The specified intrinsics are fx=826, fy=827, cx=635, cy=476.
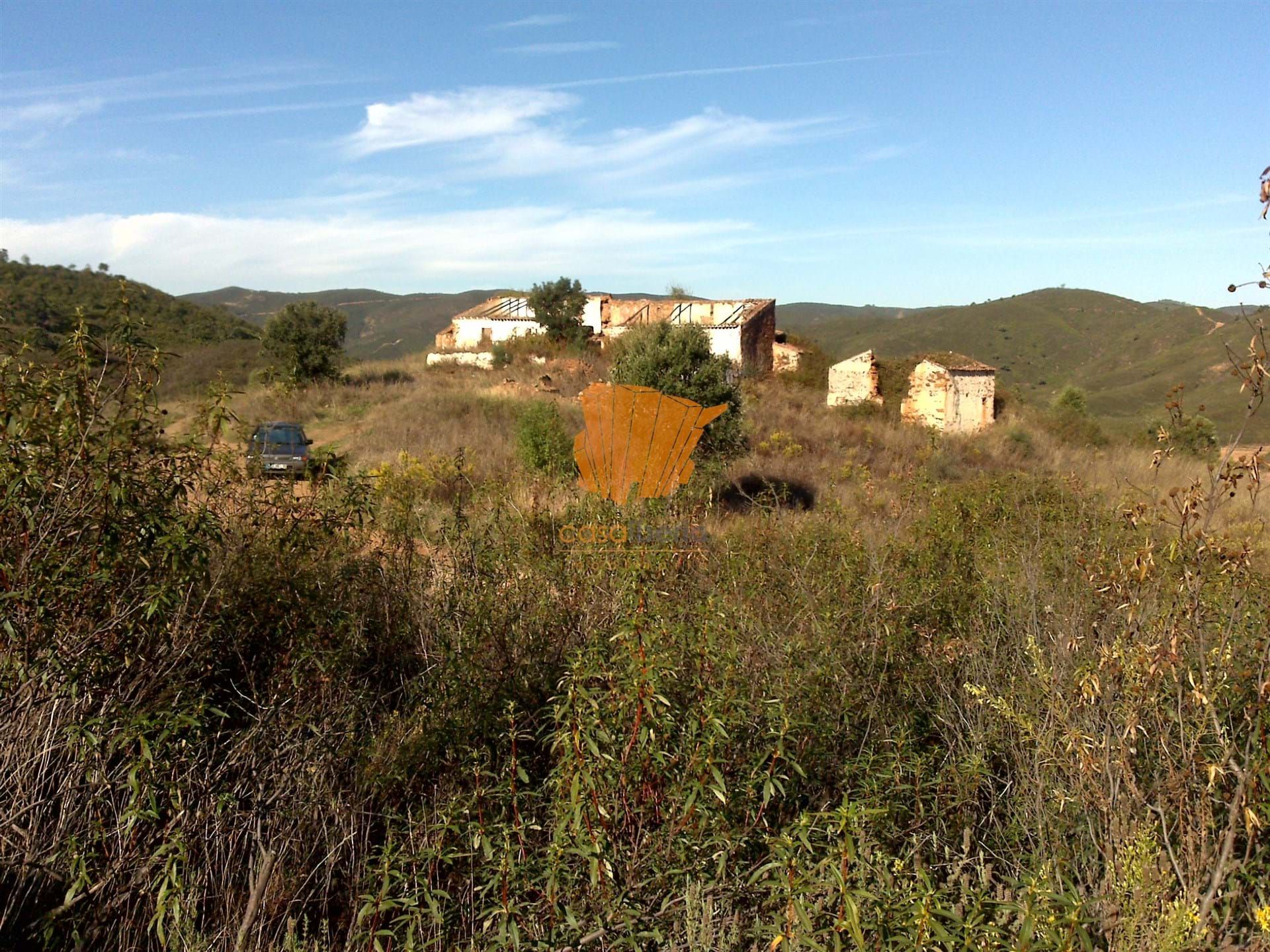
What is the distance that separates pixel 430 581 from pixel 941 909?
304 cm

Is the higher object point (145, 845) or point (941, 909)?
point (941, 909)

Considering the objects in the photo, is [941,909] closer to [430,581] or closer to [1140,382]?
[430,581]

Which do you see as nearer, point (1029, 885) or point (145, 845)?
point (1029, 885)

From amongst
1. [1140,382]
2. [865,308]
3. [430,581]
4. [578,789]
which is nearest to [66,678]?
[578,789]

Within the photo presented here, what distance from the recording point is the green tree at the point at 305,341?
21.4 metres

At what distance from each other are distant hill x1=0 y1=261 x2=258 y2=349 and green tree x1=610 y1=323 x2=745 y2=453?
6184 millimetres

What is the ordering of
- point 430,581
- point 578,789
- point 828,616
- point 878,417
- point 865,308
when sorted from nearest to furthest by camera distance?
point 578,789 < point 828,616 < point 430,581 < point 878,417 < point 865,308

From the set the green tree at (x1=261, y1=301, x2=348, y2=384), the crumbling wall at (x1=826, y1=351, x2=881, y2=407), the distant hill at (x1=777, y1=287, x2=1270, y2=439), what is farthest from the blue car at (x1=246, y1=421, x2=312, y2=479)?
the distant hill at (x1=777, y1=287, x2=1270, y2=439)

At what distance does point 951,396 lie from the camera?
2095cm

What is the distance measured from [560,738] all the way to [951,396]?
20.5 m

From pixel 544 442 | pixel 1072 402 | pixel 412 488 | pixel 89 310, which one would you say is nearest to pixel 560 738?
pixel 89 310

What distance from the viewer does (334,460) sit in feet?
15.0

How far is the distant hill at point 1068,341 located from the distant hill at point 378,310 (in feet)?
92.5

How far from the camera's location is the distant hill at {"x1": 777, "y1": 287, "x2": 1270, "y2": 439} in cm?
4569
